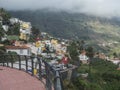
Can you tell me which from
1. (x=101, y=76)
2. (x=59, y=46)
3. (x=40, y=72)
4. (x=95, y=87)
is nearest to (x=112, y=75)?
(x=101, y=76)

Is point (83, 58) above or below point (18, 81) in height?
below

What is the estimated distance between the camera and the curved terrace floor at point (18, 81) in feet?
32.9

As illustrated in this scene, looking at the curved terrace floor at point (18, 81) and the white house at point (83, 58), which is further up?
the curved terrace floor at point (18, 81)

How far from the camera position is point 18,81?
11.1m

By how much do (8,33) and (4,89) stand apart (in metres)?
67.5

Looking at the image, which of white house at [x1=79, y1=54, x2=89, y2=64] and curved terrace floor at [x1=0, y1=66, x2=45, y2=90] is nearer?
curved terrace floor at [x1=0, y1=66, x2=45, y2=90]

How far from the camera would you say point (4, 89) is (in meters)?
9.69

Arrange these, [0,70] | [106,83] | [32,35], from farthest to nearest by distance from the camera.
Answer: [32,35] < [106,83] < [0,70]

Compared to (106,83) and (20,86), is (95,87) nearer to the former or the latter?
(106,83)

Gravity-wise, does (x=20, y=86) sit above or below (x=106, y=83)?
above

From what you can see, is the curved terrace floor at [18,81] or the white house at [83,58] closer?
the curved terrace floor at [18,81]

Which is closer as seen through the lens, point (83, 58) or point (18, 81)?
point (18, 81)

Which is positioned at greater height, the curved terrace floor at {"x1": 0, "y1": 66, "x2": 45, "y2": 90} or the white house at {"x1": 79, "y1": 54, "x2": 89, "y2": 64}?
the curved terrace floor at {"x1": 0, "y1": 66, "x2": 45, "y2": 90}

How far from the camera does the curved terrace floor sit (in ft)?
32.9
